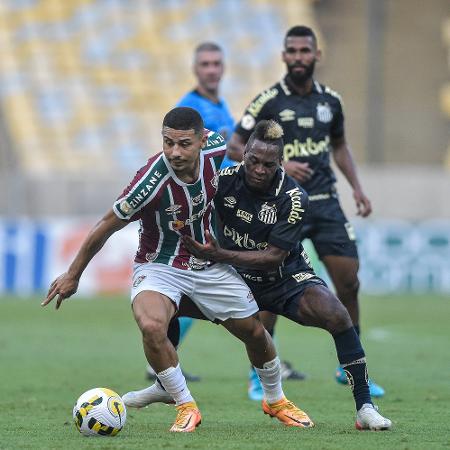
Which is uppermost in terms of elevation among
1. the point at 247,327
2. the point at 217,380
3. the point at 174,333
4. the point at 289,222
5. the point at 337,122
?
the point at 337,122

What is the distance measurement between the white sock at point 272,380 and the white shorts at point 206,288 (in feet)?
1.21

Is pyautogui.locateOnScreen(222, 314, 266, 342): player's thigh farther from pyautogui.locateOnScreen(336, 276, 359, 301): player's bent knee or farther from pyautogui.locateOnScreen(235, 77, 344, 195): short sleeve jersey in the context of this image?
pyautogui.locateOnScreen(235, 77, 344, 195): short sleeve jersey

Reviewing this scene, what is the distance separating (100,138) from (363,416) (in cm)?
2055

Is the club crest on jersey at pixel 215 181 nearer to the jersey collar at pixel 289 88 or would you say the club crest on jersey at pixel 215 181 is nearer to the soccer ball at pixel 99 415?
the soccer ball at pixel 99 415

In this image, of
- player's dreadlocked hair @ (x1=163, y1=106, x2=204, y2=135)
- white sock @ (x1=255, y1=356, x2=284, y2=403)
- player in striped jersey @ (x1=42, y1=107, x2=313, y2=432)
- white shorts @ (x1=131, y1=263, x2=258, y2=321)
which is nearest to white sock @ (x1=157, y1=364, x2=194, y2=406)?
player in striped jersey @ (x1=42, y1=107, x2=313, y2=432)

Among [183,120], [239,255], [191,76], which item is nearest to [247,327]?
[239,255]

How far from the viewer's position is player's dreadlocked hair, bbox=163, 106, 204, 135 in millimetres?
7020

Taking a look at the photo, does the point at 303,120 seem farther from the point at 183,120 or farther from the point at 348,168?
the point at 183,120

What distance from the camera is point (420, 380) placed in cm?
1012

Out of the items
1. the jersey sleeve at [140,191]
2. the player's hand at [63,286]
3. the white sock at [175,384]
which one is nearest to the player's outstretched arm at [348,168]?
the jersey sleeve at [140,191]

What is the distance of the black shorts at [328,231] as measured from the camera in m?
9.30

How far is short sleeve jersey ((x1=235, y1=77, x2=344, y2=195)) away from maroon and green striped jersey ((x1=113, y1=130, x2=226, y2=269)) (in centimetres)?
171

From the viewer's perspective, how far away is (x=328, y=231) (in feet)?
30.6

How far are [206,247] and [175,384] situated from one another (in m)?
0.84
